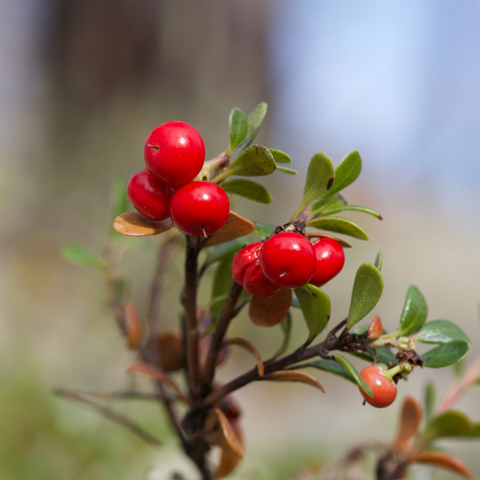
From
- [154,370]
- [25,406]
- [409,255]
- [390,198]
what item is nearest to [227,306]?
[154,370]

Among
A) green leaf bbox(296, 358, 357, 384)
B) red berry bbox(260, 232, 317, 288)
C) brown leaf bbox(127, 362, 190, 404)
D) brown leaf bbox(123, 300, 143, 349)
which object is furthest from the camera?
brown leaf bbox(123, 300, 143, 349)

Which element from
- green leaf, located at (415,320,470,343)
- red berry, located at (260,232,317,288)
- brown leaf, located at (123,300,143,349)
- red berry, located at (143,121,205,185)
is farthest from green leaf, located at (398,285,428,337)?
brown leaf, located at (123,300,143,349)

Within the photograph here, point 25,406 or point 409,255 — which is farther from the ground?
point 409,255

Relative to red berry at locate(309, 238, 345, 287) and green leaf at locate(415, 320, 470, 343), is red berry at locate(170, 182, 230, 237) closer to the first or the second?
red berry at locate(309, 238, 345, 287)

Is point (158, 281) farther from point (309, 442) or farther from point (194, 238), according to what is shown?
point (309, 442)

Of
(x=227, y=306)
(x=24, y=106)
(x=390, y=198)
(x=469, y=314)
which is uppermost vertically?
(x=227, y=306)

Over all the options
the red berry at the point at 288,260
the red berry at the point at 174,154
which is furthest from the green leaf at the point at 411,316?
the red berry at the point at 174,154
